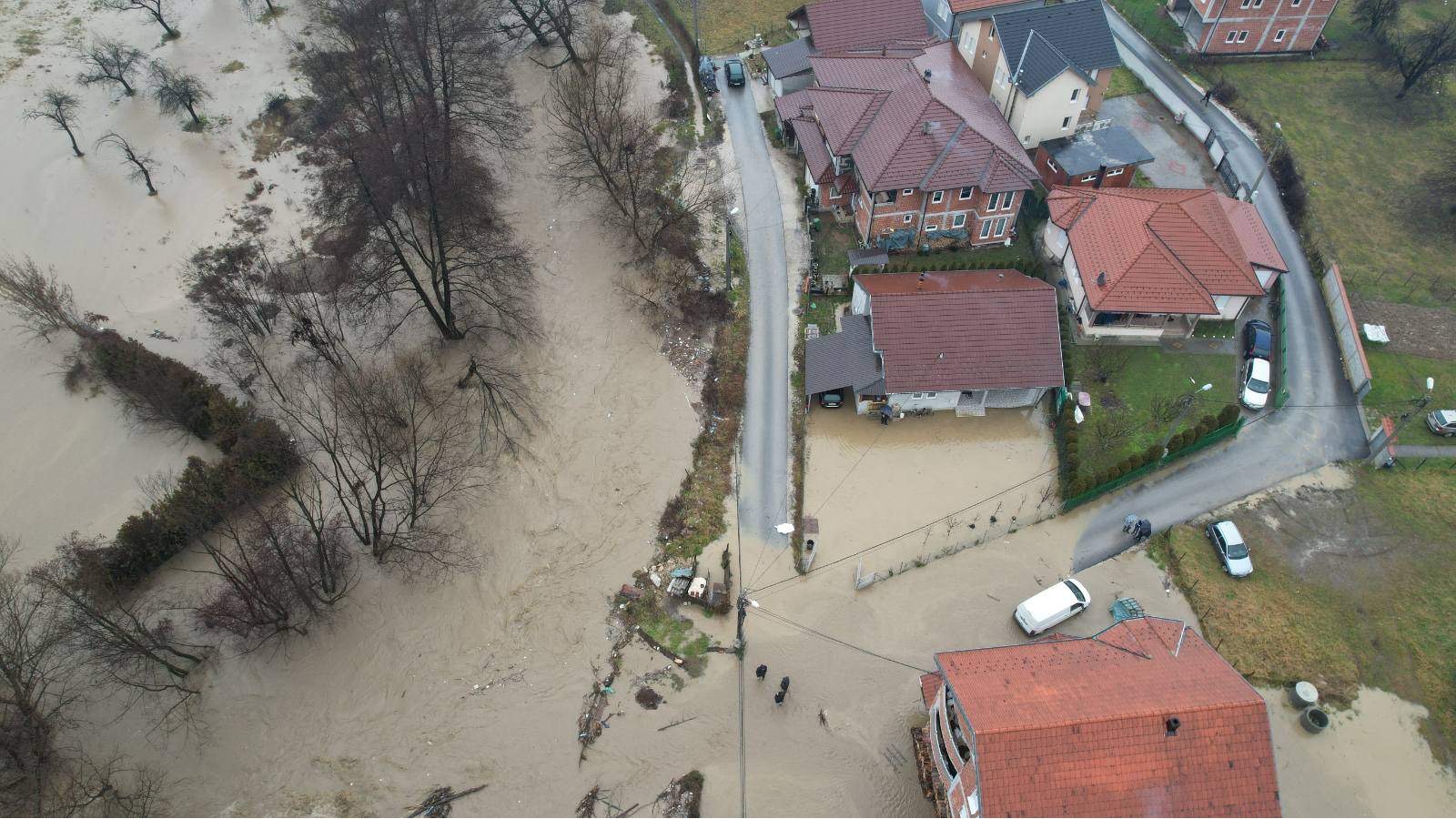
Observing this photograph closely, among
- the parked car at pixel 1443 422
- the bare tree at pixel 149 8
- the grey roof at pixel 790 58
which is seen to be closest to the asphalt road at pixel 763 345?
the grey roof at pixel 790 58

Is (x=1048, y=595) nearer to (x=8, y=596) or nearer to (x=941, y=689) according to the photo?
(x=941, y=689)

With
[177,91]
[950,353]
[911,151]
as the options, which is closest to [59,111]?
[177,91]

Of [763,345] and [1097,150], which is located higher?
[1097,150]

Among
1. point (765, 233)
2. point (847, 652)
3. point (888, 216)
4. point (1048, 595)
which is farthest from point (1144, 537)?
point (765, 233)

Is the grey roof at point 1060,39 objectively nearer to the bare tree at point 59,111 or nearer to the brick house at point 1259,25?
the brick house at point 1259,25

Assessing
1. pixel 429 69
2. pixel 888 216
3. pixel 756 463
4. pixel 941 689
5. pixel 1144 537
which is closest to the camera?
Answer: pixel 941 689

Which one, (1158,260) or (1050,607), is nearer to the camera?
(1050,607)

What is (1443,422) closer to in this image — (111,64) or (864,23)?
(864,23)
